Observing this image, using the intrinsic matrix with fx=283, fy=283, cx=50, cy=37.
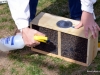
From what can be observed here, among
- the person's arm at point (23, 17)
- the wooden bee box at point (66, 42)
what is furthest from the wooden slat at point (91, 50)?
the person's arm at point (23, 17)

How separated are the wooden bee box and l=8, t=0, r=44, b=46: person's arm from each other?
0.88 feet

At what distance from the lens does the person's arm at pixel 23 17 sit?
1887 mm

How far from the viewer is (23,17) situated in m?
1.95

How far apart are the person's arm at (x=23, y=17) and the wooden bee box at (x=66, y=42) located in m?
0.27

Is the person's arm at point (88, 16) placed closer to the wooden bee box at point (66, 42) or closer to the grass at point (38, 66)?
the wooden bee box at point (66, 42)

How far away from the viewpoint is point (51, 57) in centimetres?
232

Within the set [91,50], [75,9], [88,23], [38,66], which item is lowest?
[38,66]

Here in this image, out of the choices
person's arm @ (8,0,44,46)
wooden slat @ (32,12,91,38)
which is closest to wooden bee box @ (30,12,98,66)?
wooden slat @ (32,12,91,38)

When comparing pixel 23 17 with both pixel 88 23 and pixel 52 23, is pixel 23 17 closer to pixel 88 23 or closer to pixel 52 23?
pixel 52 23

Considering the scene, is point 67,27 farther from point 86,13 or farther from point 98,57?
point 98,57

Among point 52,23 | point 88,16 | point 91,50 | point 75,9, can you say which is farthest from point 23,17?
point 75,9

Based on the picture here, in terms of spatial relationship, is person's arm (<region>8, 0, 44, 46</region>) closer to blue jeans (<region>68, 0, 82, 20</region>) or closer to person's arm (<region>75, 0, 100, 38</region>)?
person's arm (<region>75, 0, 100, 38</region>)

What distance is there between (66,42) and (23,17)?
1.39 feet

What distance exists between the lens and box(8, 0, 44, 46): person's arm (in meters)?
1.89
